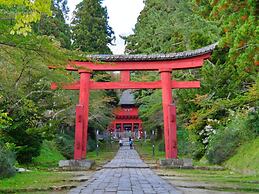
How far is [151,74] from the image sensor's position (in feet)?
85.9

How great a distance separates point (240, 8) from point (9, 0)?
18.2ft

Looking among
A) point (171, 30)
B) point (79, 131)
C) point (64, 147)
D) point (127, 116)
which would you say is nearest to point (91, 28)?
point (171, 30)

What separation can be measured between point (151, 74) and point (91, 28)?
15192 mm

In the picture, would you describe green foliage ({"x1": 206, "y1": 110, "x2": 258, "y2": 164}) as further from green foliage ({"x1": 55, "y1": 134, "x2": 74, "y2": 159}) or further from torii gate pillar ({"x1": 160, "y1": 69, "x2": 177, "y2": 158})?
green foliage ({"x1": 55, "y1": 134, "x2": 74, "y2": 159})

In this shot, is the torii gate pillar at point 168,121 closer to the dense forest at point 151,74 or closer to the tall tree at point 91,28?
Result: the dense forest at point 151,74

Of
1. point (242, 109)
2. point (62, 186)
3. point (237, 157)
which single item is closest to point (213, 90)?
point (242, 109)

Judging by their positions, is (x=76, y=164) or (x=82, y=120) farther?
(x=82, y=120)

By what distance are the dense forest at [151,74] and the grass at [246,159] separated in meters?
0.51

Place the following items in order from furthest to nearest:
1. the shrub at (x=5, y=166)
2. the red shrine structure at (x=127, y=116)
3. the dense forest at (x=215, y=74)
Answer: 1. the red shrine structure at (x=127, y=116)
2. the shrub at (x=5, y=166)
3. the dense forest at (x=215, y=74)

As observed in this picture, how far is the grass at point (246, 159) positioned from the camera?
41.7 ft

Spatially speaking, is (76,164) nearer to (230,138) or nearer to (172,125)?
(172,125)

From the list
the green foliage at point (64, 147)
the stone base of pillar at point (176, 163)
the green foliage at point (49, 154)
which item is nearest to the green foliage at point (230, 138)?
the stone base of pillar at point (176, 163)

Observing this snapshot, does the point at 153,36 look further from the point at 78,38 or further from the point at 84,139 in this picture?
the point at 84,139

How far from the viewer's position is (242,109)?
17.7m
